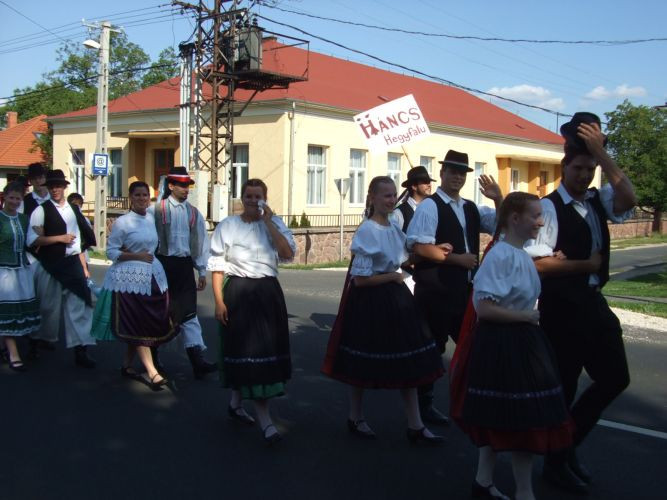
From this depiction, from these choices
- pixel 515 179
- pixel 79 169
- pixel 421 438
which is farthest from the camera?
pixel 515 179

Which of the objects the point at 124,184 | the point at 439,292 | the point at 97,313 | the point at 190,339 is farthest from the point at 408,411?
the point at 124,184

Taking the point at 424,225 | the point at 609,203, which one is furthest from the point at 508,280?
the point at 424,225

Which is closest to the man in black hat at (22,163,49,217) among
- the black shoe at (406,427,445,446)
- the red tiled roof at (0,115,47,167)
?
the black shoe at (406,427,445,446)

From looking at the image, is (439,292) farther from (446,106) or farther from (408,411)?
(446,106)

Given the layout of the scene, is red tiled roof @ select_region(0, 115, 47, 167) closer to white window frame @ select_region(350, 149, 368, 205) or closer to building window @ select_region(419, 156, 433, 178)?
white window frame @ select_region(350, 149, 368, 205)

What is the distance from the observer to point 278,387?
17.4 ft

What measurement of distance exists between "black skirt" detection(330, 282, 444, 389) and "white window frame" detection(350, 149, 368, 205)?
25022 millimetres

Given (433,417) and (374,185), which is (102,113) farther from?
(433,417)

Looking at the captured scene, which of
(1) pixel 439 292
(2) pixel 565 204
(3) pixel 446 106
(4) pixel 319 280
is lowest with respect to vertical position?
(4) pixel 319 280

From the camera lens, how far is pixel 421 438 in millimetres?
5145

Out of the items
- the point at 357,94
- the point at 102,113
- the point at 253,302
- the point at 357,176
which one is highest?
the point at 357,94

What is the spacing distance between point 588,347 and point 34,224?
572 centimetres

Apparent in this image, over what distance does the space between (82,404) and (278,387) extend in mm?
1890

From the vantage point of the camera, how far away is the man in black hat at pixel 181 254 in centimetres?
709
